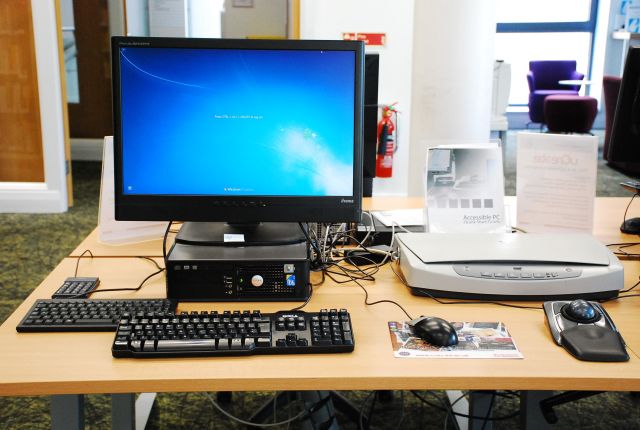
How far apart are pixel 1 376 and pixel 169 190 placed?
1.78 feet

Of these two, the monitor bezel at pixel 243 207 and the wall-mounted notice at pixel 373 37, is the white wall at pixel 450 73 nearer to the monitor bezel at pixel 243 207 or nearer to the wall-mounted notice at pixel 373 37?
the wall-mounted notice at pixel 373 37

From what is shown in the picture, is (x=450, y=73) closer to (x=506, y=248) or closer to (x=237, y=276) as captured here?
(x=506, y=248)

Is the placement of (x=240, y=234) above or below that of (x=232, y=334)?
above

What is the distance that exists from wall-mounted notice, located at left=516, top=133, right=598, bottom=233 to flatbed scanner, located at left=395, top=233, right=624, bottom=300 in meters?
0.26

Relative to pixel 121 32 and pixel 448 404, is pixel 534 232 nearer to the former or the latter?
pixel 448 404

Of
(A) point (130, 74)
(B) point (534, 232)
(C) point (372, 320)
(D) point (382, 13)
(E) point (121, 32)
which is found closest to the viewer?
(C) point (372, 320)

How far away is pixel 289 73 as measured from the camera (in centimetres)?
153

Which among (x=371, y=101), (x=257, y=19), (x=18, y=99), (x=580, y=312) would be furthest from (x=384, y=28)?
(x=580, y=312)

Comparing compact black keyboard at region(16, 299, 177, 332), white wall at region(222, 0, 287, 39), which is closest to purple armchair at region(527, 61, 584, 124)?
white wall at region(222, 0, 287, 39)

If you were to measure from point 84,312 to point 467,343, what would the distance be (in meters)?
0.73

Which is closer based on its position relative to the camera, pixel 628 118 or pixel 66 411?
pixel 66 411

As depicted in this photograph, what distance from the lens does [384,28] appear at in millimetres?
4129

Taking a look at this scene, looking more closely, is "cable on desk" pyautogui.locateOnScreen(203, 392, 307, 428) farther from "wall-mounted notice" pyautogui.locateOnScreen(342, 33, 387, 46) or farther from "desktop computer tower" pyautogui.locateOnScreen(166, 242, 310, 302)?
"wall-mounted notice" pyautogui.locateOnScreen(342, 33, 387, 46)

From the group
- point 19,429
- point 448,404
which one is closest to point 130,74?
point 19,429
